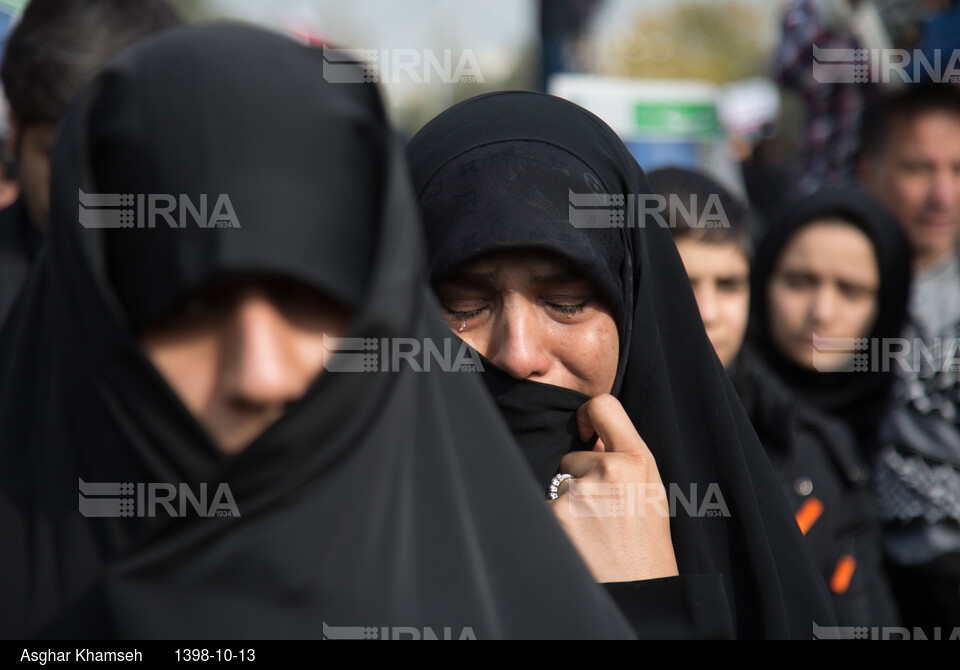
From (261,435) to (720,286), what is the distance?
2.50 meters

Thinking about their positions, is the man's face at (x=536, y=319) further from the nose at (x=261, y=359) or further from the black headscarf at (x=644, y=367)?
the nose at (x=261, y=359)

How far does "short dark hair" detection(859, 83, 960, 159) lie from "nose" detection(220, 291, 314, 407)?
3658mm

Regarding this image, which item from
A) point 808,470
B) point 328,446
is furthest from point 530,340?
point 808,470

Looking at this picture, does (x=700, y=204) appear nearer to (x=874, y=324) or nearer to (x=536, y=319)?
(x=874, y=324)

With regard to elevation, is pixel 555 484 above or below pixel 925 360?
below

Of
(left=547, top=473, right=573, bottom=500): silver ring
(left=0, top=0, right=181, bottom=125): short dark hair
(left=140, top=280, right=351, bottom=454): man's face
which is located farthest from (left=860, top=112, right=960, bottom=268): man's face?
(left=140, top=280, right=351, bottom=454): man's face

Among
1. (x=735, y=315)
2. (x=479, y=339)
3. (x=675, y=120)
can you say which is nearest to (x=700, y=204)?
(x=735, y=315)

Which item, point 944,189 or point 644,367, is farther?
point 944,189

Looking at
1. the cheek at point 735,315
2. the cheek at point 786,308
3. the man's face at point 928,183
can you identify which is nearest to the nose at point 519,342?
the cheek at point 735,315

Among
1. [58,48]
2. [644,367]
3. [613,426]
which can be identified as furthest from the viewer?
[58,48]

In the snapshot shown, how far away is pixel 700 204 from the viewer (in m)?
3.45

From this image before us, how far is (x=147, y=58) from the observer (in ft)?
4.26

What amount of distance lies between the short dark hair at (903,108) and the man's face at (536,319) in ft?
9.31

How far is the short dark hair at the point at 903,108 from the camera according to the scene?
4.08 meters
